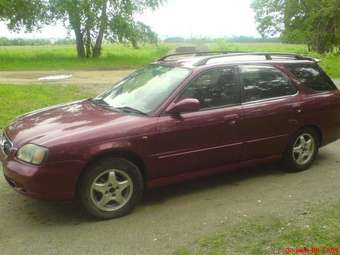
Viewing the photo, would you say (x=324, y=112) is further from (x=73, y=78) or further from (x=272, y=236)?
(x=73, y=78)

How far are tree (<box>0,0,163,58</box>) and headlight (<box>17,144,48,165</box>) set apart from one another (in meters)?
22.8

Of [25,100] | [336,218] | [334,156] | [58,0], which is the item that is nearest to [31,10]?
[58,0]

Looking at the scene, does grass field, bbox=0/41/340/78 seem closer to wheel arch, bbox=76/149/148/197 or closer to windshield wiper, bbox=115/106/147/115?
windshield wiper, bbox=115/106/147/115

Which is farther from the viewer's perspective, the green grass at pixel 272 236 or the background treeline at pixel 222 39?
the background treeline at pixel 222 39

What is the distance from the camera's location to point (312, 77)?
680 cm

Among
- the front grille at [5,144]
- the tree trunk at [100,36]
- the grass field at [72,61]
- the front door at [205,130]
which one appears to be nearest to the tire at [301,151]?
the front door at [205,130]

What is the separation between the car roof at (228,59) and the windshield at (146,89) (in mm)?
176

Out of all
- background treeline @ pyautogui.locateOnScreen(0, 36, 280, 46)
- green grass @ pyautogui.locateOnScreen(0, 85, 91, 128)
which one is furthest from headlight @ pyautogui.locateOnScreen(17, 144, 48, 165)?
background treeline @ pyautogui.locateOnScreen(0, 36, 280, 46)

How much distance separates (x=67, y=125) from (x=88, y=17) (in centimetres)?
2339

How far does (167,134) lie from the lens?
204 inches

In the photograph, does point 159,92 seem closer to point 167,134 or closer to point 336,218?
point 167,134

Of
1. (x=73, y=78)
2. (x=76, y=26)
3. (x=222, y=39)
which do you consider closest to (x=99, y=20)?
(x=76, y=26)

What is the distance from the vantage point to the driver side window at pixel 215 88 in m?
5.57

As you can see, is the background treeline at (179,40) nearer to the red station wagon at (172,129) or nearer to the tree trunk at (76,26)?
the tree trunk at (76,26)
